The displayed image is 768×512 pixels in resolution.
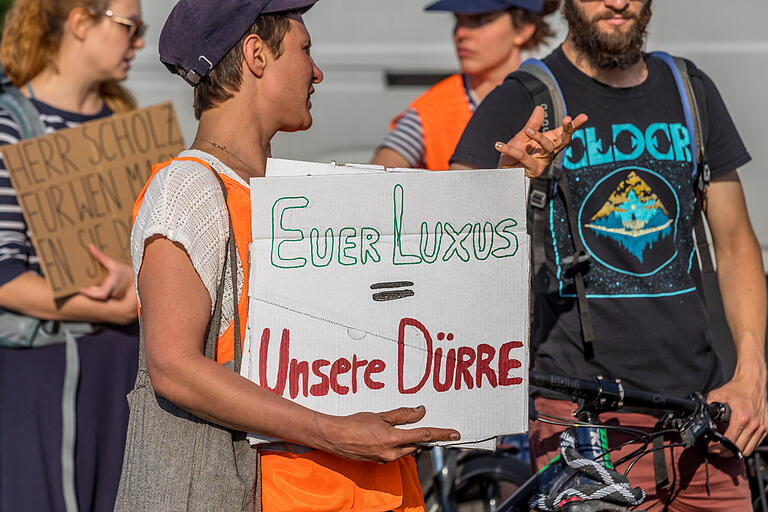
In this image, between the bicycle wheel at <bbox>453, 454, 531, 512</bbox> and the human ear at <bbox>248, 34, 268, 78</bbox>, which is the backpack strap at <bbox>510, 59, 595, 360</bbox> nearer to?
the human ear at <bbox>248, 34, 268, 78</bbox>

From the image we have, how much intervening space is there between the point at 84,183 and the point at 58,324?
0.48 metres

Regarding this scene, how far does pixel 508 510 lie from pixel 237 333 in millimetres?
971

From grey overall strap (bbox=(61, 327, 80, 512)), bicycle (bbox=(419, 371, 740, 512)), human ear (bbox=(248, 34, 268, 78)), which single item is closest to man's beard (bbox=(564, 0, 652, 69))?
bicycle (bbox=(419, 371, 740, 512))

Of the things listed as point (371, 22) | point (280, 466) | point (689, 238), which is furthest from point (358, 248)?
point (371, 22)

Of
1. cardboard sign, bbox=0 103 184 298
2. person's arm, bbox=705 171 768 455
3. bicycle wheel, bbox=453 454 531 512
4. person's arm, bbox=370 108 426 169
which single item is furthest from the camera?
person's arm, bbox=370 108 426 169

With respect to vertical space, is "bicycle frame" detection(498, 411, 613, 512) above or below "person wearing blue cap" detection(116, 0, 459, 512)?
below

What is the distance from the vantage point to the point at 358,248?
1.92m

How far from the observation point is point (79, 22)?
3.63 m

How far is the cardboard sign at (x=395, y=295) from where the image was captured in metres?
1.89

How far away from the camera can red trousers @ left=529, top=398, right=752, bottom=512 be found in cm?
265

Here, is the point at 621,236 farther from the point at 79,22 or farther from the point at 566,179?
the point at 79,22

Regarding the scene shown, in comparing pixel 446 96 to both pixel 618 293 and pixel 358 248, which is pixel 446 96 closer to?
pixel 618 293

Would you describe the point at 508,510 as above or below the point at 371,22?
below

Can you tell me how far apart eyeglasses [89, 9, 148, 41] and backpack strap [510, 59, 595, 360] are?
62.7 inches
